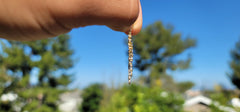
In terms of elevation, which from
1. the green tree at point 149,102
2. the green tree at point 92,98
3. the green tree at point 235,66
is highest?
the green tree at point 235,66

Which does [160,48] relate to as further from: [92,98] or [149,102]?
[149,102]

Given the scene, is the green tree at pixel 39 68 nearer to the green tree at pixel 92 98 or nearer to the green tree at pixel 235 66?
the green tree at pixel 92 98

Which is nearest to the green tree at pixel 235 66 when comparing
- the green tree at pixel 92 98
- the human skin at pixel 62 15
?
the green tree at pixel 92 98

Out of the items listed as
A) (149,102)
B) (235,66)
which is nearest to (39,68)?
(149,102)

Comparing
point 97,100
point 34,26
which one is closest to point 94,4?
point 34,26

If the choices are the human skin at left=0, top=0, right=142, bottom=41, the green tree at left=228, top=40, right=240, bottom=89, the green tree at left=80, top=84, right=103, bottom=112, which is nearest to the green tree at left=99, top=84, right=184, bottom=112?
the human skin at left=0, top=0, right=142, bottom=41

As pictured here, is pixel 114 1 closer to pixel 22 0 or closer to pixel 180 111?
pixel 22 0

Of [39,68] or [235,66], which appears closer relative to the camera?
[39,68]
